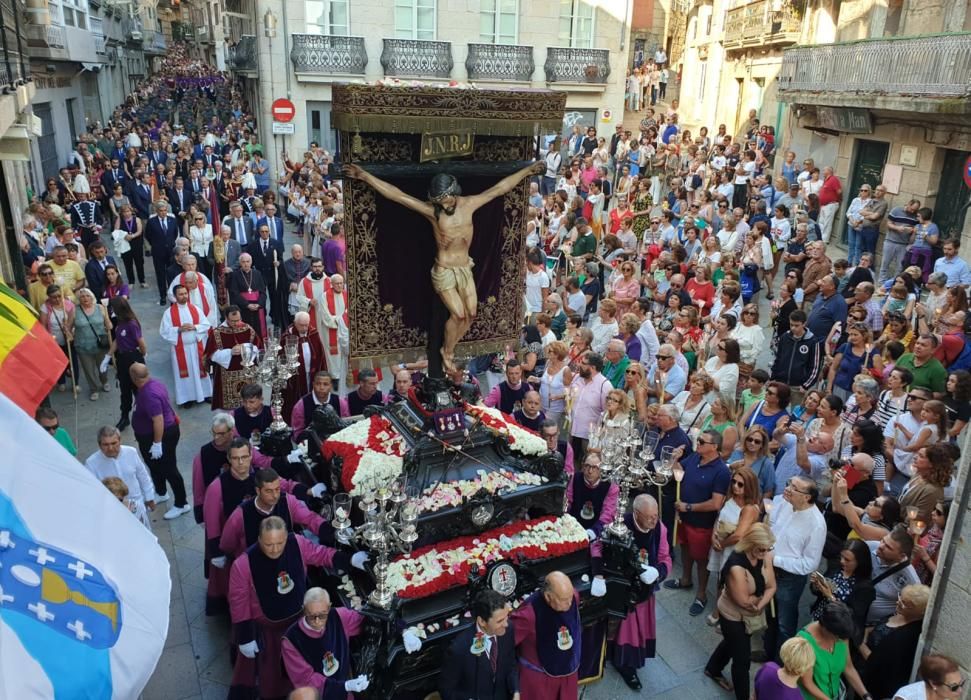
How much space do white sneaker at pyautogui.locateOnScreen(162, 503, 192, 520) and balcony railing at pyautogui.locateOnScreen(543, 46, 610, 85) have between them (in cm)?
2110

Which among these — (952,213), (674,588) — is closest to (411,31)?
(952,213)

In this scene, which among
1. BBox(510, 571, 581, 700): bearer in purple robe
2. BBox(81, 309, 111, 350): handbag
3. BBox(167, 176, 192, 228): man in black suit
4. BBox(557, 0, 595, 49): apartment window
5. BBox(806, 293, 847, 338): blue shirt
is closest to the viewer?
BBox(510, 571, 581, 700): bearer in purple robe

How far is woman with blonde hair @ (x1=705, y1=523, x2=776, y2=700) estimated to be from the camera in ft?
17.7

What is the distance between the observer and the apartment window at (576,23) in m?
25.4

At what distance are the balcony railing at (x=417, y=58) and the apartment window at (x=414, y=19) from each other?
32 centimetres

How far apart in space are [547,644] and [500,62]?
22.8 m

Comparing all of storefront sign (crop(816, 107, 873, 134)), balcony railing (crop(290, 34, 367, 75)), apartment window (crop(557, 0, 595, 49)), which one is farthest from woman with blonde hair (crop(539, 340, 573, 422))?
apartment window (crop(557, 0, 595, 49))

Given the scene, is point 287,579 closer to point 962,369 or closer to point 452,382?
point 452,382

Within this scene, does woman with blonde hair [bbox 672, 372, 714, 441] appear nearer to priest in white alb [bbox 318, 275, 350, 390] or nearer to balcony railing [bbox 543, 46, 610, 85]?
priest in white alb [bbox 318, 275, 350, 390]

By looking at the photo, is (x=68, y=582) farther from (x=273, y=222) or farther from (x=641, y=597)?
(x=273, y=222)

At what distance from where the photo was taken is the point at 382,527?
16.7 ft

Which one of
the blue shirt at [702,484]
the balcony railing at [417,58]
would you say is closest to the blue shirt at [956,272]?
the blue shirt at [702,484]

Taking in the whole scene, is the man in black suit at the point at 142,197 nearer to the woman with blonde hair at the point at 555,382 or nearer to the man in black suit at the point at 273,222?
the man in black suit at the point at 273,222

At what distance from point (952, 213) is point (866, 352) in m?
8.94
